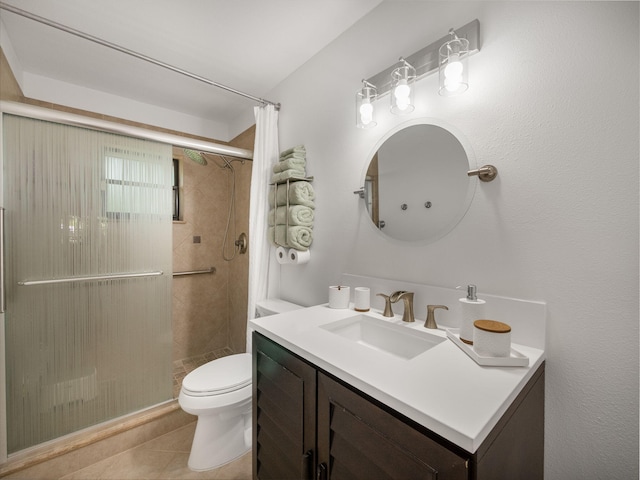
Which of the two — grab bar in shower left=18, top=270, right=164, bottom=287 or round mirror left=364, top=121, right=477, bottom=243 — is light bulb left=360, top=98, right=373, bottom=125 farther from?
grab bar in shower left=18, top=270, right=164, bottom=287

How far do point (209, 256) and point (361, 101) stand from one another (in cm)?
214

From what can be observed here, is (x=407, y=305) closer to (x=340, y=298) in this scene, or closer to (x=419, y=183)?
(x=340, y=298)

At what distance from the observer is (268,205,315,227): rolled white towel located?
1.63 m

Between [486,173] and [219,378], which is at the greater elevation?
[486,173]

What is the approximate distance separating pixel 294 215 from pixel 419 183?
28.8 inches

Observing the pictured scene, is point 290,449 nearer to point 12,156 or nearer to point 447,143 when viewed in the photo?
point 447,143

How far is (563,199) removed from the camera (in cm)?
84

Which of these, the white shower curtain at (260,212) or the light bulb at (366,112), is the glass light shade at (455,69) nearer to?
the light bulb at (366,112)

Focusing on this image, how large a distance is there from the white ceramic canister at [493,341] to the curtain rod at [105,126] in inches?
→ 72.7

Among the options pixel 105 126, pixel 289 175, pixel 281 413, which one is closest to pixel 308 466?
pixel 281 413

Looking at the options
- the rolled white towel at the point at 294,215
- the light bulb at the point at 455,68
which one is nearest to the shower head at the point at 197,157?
the rolled white towel at the point at 294,215

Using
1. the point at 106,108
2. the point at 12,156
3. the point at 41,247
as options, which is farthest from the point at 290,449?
the point at 106,108

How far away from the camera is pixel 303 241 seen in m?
1.68

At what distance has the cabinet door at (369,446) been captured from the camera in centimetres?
56
